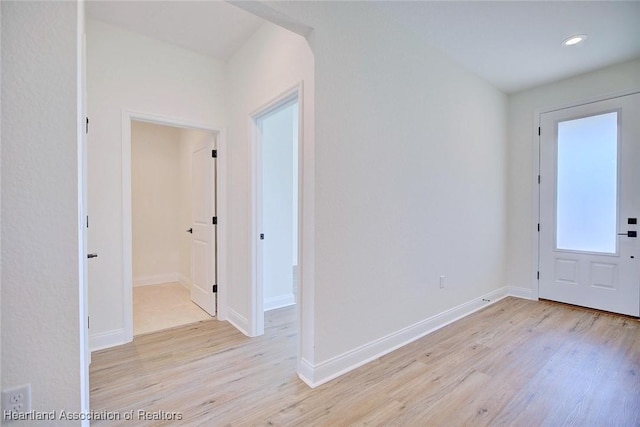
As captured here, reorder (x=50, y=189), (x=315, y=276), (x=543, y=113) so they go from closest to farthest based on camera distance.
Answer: (x=50, y=189) < (x=315, y=276) < (x=543, y=113)

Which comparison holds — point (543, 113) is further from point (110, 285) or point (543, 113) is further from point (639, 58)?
point (110, 285)

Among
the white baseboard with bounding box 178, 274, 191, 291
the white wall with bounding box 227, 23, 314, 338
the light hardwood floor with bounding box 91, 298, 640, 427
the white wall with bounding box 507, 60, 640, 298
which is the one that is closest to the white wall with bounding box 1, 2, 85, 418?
the light hardwood floor with bounding box 91, 298, 640, 427

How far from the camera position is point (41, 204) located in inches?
43.8

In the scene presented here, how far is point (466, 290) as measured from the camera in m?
3.34

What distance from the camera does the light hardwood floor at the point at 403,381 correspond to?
1.71 meters

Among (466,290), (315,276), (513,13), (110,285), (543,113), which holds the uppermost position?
(513,13)

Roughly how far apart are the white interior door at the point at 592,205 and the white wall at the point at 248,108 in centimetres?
345

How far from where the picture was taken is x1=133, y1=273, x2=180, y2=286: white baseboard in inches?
183

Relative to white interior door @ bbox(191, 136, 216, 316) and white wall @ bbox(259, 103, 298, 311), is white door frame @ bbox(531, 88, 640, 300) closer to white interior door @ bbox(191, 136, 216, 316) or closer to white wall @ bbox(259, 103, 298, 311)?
white wall @ bbox(259, 103, 298, 311)

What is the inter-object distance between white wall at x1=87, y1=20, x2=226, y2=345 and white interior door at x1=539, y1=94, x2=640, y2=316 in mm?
4601

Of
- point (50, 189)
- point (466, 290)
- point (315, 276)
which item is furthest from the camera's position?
point (466, 290)

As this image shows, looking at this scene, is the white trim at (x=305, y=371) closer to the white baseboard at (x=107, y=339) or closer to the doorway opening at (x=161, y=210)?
the white baseboard at (x=107, y=339)

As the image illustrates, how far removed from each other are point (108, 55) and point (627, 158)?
17.7 ft

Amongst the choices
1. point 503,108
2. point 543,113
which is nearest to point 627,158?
point 543,113
